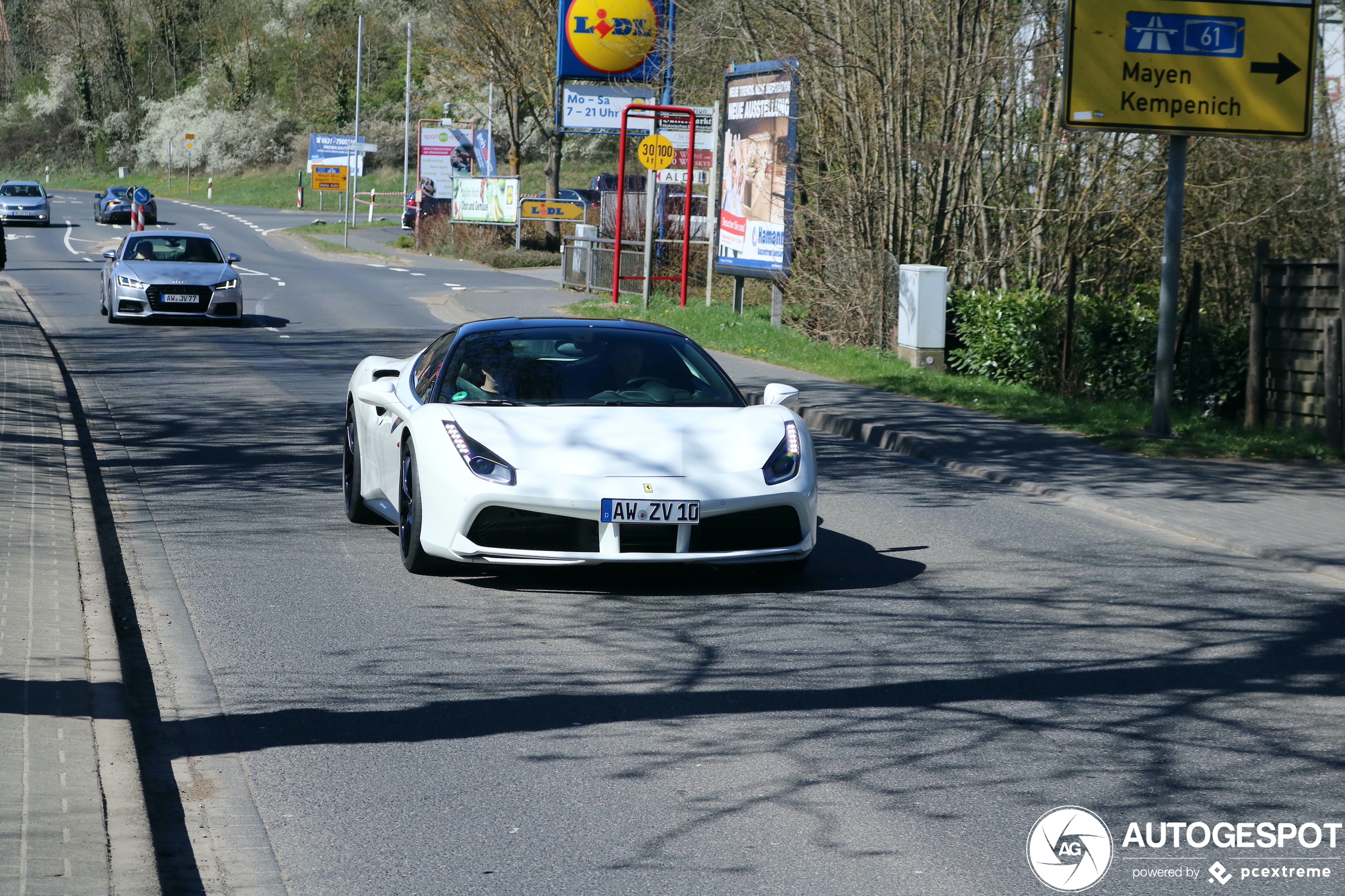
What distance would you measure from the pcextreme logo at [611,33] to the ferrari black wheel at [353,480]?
94.6ft

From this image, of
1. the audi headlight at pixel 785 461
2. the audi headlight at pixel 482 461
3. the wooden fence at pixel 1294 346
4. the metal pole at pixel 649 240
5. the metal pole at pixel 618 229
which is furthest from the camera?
the metal pole at pixel 618 229

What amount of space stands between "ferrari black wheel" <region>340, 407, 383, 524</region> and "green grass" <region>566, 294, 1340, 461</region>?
6849mm

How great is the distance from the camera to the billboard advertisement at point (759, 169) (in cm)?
2478

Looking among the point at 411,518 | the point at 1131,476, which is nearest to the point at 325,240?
the point at 1131,476

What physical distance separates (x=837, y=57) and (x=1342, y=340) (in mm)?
10705

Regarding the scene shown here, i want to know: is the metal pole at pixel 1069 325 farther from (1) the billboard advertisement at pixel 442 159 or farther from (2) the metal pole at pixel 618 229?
(1) the billboard advertisement at pixel 442 159

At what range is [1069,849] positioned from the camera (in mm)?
4387

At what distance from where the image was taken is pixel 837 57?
22.6m

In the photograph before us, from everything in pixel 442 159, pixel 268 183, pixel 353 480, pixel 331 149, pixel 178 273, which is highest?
pixel 331 149

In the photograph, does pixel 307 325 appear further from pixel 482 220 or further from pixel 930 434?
pixel 482 220

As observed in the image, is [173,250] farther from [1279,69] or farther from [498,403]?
[498,403]

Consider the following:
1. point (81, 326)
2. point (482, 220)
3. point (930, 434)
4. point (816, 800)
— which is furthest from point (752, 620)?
A: point (482, 220)

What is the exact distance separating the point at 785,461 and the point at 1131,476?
520cm

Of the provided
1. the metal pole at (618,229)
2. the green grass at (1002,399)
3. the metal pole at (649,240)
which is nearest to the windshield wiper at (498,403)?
the green grass at (1002,399)
